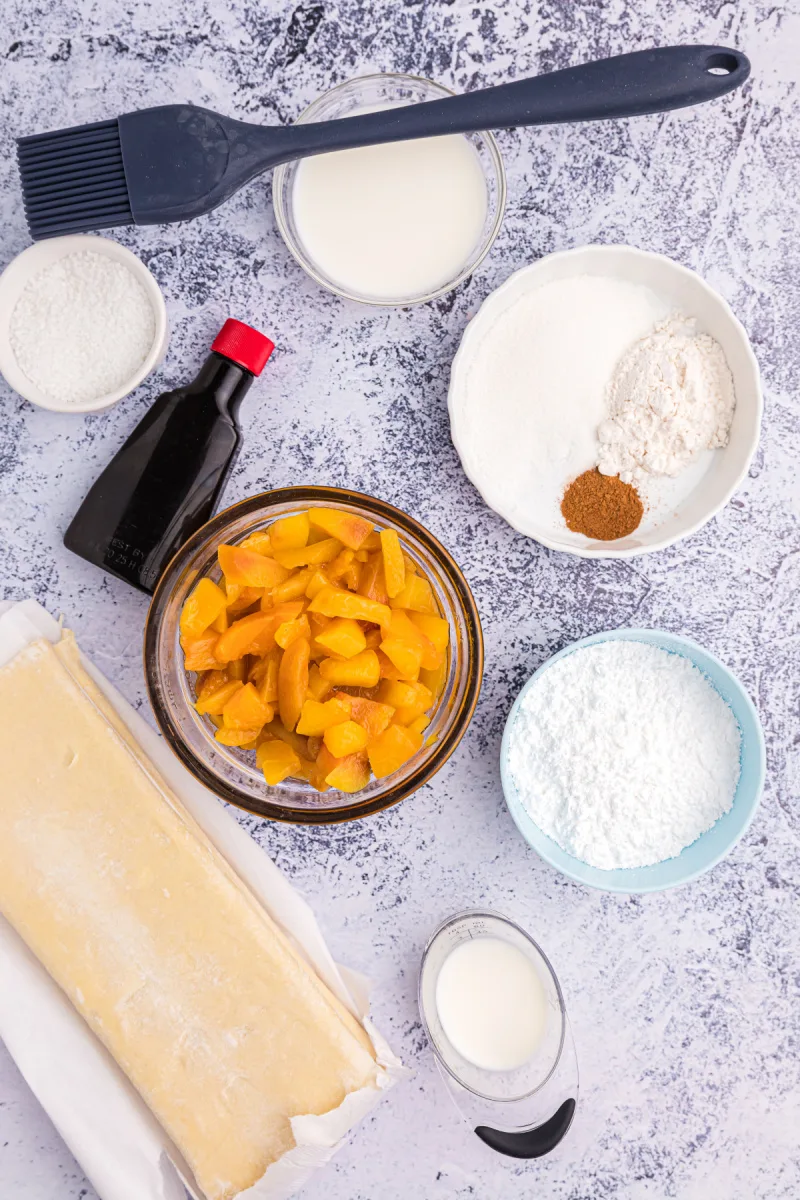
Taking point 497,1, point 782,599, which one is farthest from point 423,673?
point 497,1

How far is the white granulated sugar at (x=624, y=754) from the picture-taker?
1.33 metres

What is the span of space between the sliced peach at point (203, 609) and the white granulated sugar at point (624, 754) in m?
0.52

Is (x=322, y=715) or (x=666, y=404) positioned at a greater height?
Result: (x=666, y=404)

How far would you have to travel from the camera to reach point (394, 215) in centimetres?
134

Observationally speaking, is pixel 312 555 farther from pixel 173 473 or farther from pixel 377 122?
pixel 377 122

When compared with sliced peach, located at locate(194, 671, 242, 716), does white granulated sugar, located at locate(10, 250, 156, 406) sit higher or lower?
higher

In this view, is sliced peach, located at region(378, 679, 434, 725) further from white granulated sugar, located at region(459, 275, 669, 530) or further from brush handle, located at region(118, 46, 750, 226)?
brush handle, located at region(118, 46, 750, 226)

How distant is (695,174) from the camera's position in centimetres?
141

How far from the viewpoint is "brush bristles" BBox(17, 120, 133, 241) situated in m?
1.22

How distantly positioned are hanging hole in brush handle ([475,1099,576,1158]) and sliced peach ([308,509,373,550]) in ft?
3.17

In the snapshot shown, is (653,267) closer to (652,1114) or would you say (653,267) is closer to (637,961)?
(637,961)

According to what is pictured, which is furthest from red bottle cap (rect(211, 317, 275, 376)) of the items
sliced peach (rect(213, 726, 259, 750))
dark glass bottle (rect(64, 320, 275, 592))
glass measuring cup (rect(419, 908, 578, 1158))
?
glass measuring cup (rect(419, 908, 578, 1158))

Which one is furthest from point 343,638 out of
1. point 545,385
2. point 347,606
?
point 545,385

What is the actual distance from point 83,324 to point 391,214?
52 centimetres
